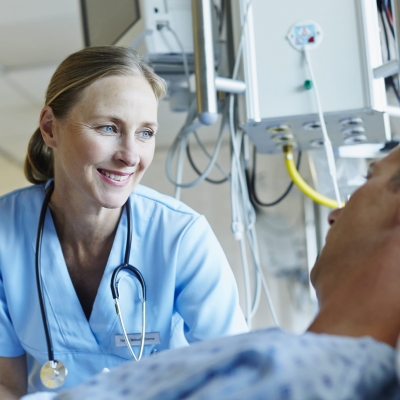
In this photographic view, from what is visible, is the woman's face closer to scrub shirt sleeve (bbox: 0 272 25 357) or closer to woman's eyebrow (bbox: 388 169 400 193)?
scrub shirt sleeve (bbox: 0 272 25 357)

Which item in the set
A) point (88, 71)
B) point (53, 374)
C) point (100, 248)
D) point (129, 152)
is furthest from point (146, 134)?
point (53, 374)

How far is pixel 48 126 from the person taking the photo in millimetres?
1363

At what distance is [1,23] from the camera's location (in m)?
2.73

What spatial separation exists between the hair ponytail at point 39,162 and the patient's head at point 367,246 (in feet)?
2.94

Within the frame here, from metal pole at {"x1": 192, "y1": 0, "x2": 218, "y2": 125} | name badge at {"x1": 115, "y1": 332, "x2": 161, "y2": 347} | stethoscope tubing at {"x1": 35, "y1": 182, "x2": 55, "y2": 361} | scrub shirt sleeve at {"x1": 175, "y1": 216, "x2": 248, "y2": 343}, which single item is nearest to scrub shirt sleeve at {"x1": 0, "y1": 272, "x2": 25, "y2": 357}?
stethoscope tubing at {"x1": 35, "y1": 182, "x2": 55, "y2": 361}

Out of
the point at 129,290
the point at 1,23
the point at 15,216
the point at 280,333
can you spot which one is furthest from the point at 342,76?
the point at 1,23

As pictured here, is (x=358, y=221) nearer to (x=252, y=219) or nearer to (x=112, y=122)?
(x=112, y=122)

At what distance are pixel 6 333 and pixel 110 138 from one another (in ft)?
1.64

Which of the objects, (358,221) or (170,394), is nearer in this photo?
(170,394)

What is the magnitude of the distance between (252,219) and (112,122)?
0.69 m

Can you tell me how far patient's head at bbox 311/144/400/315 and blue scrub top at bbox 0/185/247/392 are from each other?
537 millimetres

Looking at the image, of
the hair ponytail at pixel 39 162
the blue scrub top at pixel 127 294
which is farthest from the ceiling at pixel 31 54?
the blue scrub top at pixel 127 294

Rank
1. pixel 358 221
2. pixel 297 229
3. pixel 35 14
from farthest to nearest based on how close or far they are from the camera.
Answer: pixel 297 229 < pixel 35 14 < pixel 358 221

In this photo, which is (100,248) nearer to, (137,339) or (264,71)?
(137,339)
